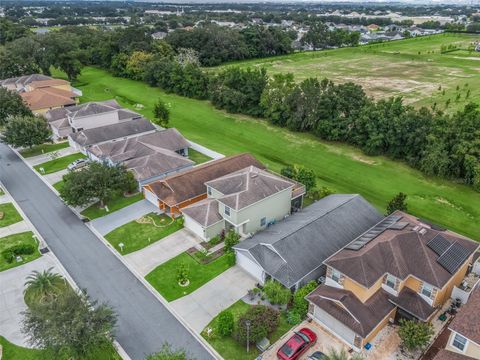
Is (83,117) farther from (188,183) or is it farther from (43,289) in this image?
(43,289)

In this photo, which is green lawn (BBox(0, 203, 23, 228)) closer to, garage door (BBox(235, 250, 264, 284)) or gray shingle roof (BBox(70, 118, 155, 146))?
gray shingle roof (BBox(70, 118, 155, 146))

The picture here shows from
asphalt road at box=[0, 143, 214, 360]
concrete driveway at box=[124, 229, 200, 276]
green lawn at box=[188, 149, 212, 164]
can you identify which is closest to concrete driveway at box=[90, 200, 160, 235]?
asphalt road at box=[0, 143, 214, 360]

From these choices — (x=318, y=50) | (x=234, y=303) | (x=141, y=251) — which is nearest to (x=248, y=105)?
(x=141, y=251)

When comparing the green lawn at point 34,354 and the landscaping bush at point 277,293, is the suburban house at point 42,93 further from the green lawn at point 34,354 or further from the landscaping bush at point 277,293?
the landscaping bush at point 277,293

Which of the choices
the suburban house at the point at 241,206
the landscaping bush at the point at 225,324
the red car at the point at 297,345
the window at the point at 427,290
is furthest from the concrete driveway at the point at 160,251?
the window at the point at 427,290

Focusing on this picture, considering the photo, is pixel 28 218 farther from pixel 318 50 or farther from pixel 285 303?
pixel 318 50

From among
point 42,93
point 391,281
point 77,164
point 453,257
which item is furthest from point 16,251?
point 42,93
